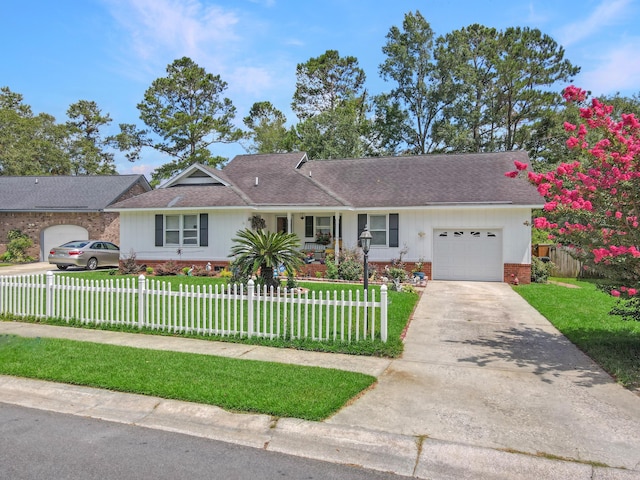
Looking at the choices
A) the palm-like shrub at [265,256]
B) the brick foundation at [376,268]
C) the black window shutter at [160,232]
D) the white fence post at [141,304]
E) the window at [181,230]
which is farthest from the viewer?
the black window shutter at [160,232]

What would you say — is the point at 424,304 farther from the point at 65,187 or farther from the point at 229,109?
the point at 229,109

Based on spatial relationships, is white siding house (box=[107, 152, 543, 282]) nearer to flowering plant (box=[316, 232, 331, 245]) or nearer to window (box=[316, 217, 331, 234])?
window (box=[316, 217, 331, 234])

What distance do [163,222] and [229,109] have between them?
26161 mm

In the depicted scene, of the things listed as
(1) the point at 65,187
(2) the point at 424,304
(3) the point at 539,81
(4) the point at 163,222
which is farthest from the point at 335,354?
(3) the point at 539,81

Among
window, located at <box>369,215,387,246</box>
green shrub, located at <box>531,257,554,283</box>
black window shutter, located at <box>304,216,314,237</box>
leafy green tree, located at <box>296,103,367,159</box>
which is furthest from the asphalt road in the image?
leafy green tree, located at <box>296,103,367,159</box>

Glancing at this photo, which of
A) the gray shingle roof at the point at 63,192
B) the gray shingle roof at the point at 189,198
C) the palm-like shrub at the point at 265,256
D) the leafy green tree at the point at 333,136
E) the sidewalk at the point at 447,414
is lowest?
the sidewalk at the point at 447,414

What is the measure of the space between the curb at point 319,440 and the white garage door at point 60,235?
24035 millimetres

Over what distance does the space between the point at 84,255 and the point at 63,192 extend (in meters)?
10.5

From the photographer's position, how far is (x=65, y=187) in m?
29.2

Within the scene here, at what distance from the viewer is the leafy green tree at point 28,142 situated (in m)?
→ 41.8

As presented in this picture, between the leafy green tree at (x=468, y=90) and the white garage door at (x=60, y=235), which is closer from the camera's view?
the white garage door at (x=60, y=235)

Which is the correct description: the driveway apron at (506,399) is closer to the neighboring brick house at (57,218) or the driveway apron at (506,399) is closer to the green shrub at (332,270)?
the green shrub at (332,270)

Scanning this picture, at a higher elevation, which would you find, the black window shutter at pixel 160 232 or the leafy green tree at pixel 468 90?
the leafy green tree at pixel 468 90

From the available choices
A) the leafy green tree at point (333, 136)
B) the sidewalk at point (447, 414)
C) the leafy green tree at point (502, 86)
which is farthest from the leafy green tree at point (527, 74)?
the sidewalk at point (447, 414)
